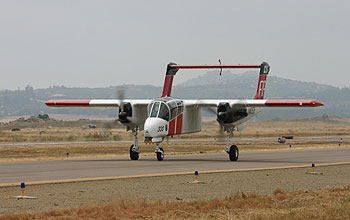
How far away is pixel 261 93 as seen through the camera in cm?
4447

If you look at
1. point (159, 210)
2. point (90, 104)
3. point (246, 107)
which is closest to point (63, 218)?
point (159, 210)

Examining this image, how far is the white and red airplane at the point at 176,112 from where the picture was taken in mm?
35938

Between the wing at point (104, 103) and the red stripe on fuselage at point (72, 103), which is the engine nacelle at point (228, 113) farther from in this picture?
the red stripe on fuselage at point (72, 103)

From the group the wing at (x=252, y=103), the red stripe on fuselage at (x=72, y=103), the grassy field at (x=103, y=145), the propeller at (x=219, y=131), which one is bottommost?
the grassy field at (x=103, y=145)

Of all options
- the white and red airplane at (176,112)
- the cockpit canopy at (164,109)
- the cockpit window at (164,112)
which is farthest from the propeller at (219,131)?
the cockpit window at (164,112)

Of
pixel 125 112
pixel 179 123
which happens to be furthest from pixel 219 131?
pixel 125 112

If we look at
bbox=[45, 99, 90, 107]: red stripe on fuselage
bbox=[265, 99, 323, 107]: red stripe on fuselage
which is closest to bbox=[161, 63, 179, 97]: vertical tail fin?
bbox=[45, 99, 90, 107]: red stripe on fuselage

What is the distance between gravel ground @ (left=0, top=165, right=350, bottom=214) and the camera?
18391 millimetres

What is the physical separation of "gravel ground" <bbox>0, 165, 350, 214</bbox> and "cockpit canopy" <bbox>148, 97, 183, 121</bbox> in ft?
29.1

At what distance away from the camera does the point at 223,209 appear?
1639 cm

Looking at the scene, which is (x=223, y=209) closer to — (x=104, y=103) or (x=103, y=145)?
(x=104, y=103)

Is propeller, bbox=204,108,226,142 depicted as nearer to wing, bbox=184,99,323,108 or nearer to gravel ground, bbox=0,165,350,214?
wing, bbox=184,99,323,108

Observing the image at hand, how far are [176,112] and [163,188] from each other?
16.0 metres

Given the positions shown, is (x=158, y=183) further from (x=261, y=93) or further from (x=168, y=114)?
(x=261, y=93)
